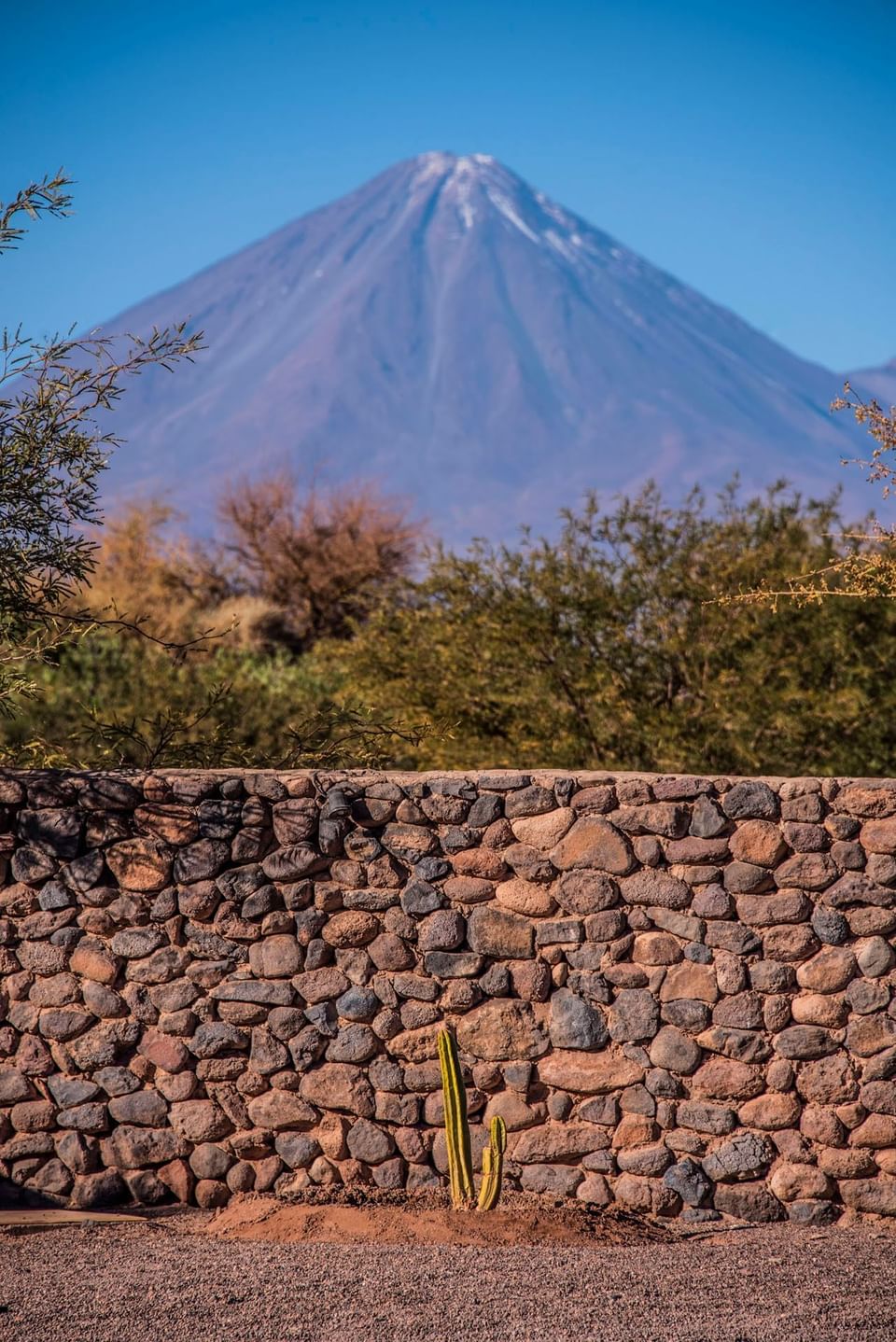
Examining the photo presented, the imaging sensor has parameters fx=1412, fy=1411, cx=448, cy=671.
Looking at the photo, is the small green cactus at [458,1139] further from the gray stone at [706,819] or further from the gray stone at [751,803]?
the gray stone at [751,803]

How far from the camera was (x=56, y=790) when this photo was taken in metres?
6.66

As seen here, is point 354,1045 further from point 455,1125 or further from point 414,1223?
point 414,1223

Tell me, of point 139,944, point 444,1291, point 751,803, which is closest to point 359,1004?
point 139,944

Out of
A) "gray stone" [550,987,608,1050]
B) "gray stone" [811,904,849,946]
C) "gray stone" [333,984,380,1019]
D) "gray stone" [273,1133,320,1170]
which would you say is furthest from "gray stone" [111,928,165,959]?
"gray stone" [811,904,849,946]

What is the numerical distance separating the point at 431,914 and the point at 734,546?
769cm

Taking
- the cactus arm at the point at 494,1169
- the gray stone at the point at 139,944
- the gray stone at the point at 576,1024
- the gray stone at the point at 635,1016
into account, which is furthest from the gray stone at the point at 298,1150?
the gray stone at the point at 635,1016

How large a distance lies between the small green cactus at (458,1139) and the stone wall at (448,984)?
0.22 metres

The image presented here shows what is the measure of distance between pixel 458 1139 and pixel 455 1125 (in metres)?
0.06

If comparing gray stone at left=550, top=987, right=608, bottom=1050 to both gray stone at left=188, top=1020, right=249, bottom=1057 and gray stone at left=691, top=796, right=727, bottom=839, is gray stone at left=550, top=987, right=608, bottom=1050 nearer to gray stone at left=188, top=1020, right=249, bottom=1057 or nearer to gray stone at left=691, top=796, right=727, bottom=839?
gray stone at left=691, top=796, right=727, bottom=839

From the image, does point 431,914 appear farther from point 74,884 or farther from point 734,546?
point 734,546

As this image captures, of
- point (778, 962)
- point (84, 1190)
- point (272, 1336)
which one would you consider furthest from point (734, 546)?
point (272, 1336)

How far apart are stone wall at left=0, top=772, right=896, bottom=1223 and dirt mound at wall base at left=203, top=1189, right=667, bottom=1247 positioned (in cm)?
10

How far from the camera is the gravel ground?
4746 millimetres

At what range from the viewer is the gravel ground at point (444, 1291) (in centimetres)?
475
